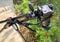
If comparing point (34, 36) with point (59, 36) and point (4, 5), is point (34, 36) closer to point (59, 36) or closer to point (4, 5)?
point (59, 36)

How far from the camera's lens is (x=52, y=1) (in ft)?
8.39

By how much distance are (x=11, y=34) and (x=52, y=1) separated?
2.86 ft

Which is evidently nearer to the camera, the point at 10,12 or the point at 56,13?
the point at 10,12

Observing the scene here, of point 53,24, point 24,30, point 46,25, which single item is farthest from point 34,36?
point 46,25

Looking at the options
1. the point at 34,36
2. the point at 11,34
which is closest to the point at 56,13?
the point at 34,36

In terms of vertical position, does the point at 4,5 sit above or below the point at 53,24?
above

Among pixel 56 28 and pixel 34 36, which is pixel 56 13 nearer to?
pixel 56 28

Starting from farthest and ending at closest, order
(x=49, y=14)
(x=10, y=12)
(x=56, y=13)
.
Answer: (x=56, y=13) < (x=10, y=12) < (x=49, y=14)

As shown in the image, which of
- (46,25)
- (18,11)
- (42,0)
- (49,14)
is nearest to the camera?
(49,14)

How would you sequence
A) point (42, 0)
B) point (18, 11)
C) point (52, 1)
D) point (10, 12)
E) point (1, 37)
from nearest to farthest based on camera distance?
1. point (1, 37)
2. point (10, 12)
3. point (52, 1)
4. point (42, 0)
5. point (18, 11)

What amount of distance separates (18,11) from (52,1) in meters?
0.70

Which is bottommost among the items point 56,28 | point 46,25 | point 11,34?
point 56,28

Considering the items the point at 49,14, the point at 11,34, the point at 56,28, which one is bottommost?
the point at 56,28

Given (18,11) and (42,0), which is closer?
(42,0)
